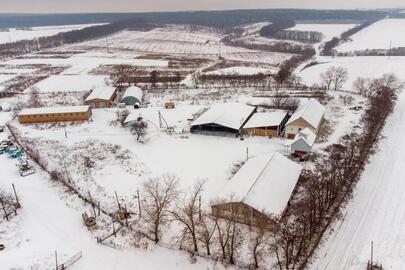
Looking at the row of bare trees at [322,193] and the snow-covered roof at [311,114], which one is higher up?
the snow-covered roof at [311,114]

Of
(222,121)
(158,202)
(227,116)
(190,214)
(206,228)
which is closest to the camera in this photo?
(190,214)

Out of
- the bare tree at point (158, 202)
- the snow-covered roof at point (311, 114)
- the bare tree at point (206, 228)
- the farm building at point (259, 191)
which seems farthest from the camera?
the snow-covered roof at point (311, 114)

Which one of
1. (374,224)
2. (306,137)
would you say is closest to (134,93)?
(306,137)

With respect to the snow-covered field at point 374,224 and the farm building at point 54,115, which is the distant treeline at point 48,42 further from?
the snow-covered field at point 374,224

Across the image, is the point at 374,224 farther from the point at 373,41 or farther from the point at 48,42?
the point at 48,42

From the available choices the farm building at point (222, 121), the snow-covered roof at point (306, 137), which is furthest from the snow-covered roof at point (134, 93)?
the snow-covered roof at point (306, 137)

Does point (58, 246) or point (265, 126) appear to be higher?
point (265, 126)
